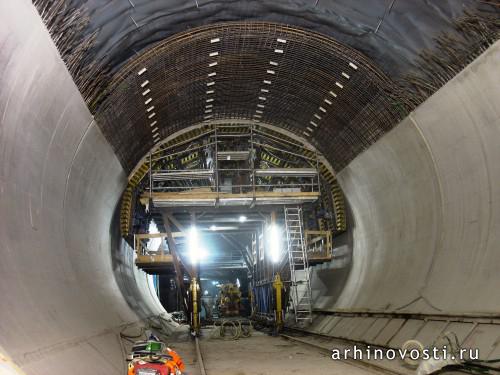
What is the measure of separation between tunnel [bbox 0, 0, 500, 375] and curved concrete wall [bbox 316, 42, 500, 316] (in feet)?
0.13

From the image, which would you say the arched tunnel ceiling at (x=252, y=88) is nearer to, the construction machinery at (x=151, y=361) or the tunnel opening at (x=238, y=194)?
the tunnel opening at (x=238, y=194)

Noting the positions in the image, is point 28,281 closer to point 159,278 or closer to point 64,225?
point 64,225

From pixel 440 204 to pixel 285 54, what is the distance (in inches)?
177

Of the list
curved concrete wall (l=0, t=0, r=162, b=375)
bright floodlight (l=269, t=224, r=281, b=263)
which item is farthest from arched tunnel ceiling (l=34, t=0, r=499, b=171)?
bright floodlight (l=269, t=224, r=281, b=263)

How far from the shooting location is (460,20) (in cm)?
707

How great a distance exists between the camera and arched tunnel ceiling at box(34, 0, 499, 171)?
728cm

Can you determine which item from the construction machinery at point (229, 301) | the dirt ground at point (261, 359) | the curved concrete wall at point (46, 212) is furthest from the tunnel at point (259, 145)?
the construction machinery at point (229, 301)

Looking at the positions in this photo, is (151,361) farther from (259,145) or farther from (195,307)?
(195,307)

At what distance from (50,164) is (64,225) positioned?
1.64 metres

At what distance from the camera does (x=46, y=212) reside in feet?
25.6

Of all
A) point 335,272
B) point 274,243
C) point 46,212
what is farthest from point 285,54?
point 335,272

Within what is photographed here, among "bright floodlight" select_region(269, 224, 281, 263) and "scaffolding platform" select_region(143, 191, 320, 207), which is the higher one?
"scaffolding platform" select_region(143, 191, 320, 207)

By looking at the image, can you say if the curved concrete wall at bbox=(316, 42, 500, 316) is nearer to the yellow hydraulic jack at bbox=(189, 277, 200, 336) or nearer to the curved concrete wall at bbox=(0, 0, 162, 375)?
the yellow hydraulic jack at bbox=(189, 277, 200, 336)
